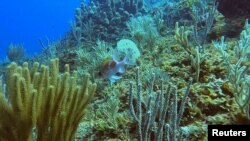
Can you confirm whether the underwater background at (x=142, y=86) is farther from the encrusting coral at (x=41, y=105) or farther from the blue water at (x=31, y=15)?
the blue water at (x=31, y=15)

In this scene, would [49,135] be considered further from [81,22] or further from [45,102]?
[81,22]

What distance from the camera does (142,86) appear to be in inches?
190

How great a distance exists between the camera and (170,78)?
4.70 metres

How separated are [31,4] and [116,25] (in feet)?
519

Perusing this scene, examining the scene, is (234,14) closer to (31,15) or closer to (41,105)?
(41,105)

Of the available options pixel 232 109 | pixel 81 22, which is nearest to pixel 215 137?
pixel 232 109

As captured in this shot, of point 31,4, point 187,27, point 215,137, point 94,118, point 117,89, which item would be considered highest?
point 31,4

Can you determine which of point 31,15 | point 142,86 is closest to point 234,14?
point 142,86

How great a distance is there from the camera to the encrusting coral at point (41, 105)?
2389 mm

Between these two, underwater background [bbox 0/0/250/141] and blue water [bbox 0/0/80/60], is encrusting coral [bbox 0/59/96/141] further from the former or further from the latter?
blue water [bbox 0/0/80/60]

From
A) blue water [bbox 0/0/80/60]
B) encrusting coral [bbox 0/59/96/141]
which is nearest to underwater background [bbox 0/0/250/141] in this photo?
encrusting coral [bbox 0/59/96/141]

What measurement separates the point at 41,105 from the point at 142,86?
2526 mm

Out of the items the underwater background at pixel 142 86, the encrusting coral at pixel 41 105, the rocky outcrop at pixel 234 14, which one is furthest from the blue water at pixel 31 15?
the encrusting coral at pixel 41 105

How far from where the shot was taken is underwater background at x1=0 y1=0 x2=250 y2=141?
8.19 ft
